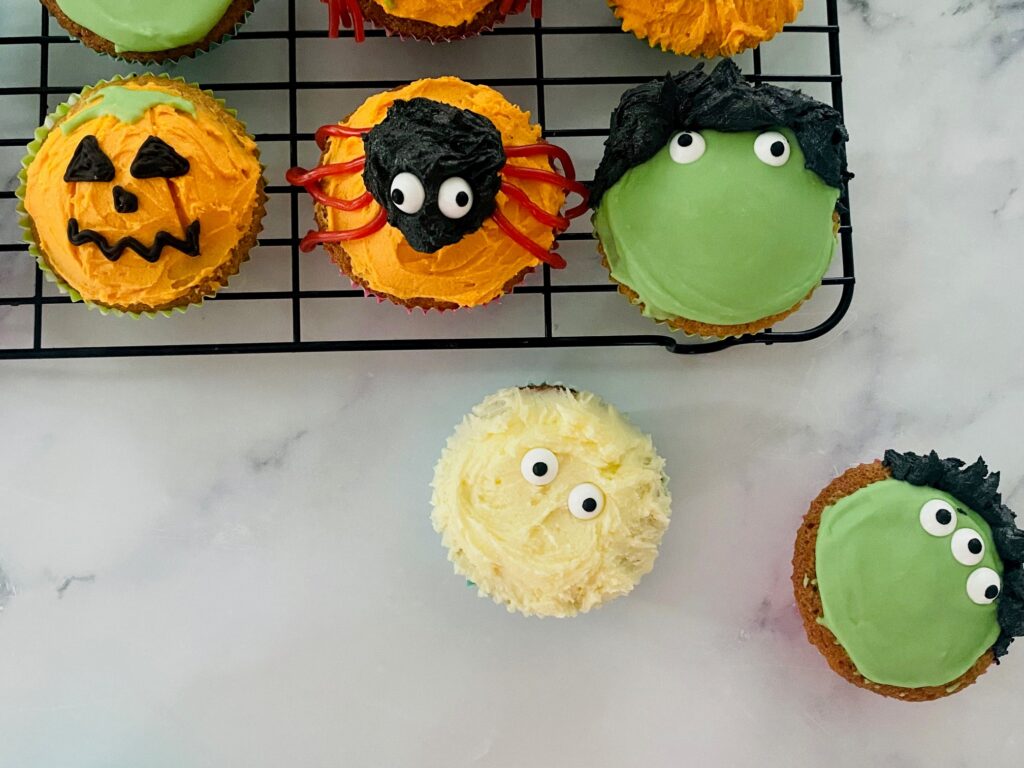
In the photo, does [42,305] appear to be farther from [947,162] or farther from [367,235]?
[947,162]

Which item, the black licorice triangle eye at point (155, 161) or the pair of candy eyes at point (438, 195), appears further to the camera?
the black licorice triangle eye at point (155, 161)

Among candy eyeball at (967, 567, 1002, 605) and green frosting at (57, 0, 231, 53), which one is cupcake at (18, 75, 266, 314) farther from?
candy eyeball at (967, 567, 1002, 605)

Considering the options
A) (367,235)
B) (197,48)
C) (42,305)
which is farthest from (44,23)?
(367,235)

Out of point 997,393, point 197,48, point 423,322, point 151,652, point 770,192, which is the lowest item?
point 151,652

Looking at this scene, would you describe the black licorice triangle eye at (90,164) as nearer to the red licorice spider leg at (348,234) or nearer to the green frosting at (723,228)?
the red licorice spider leg at (348,234)

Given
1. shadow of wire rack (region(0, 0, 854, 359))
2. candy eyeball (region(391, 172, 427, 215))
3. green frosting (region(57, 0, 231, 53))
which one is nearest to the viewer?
candy eyeball (region(391, 172, 427, 215))

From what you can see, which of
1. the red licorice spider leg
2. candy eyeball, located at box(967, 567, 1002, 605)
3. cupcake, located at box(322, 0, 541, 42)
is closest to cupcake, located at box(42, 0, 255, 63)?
cupcake, located at box(322, 0, 541, 42)

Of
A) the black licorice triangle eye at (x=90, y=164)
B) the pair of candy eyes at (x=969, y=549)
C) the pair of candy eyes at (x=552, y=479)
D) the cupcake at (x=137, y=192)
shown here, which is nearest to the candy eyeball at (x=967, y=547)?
the pair of candy eyes at (x=969, y=549)
